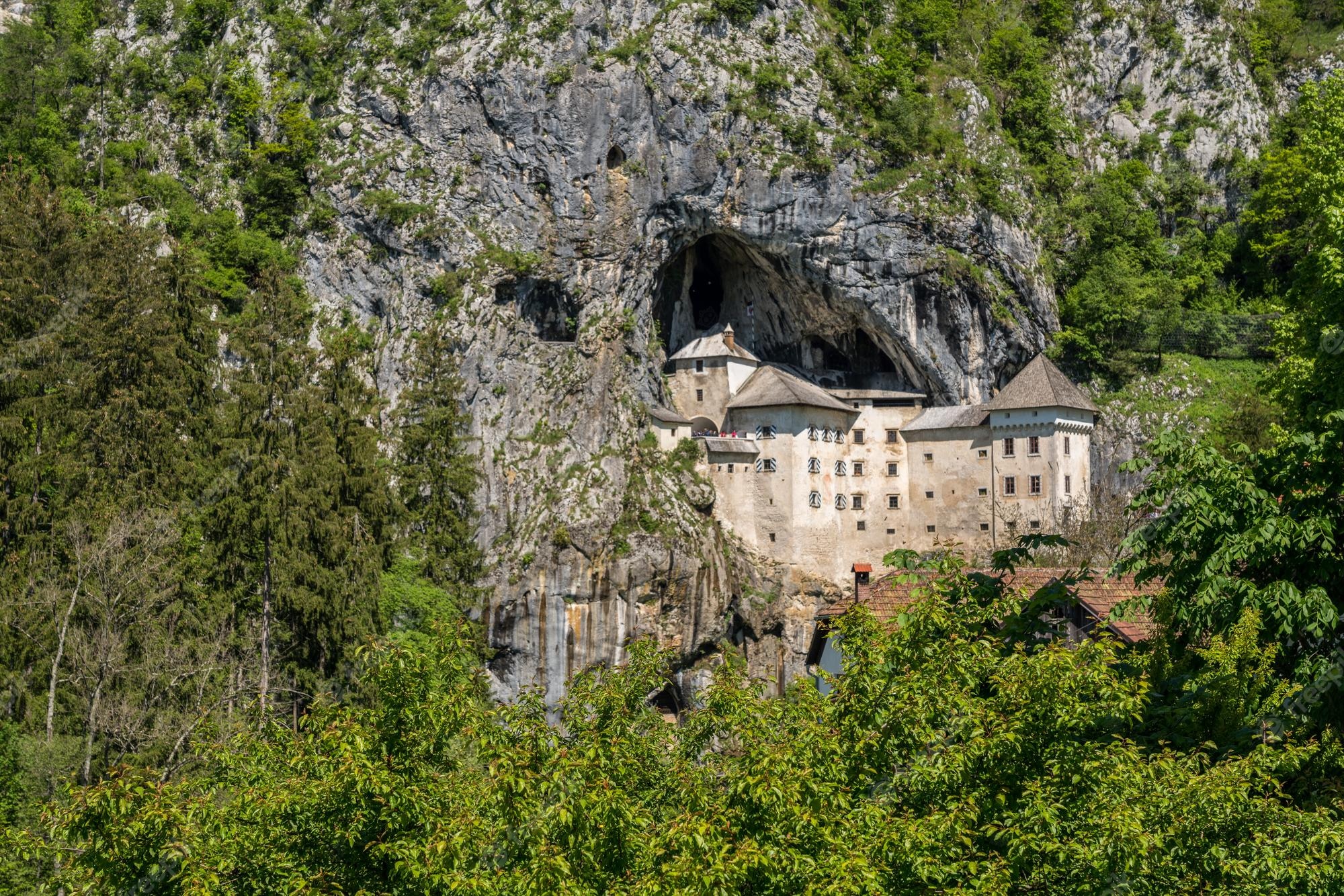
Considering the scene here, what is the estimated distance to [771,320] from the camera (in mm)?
69688

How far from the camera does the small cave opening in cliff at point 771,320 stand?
68.2 meters

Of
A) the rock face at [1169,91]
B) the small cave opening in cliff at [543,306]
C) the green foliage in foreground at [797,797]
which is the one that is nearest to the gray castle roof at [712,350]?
the small cave opening in cliff at [543,306]

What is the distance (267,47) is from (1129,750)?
65500 millimetres

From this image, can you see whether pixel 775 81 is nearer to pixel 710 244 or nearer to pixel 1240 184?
pixel 710 244

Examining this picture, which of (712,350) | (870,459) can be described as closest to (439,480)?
(712,350)

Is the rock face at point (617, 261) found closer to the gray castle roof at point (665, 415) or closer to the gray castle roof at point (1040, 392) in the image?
the gray castle roof at point (665, 415)

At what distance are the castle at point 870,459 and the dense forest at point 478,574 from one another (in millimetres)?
7197

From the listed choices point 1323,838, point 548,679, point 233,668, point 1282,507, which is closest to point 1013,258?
point 548,679

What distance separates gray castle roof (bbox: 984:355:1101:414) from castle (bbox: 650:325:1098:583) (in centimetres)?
6

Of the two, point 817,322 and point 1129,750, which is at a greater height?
point 817,322

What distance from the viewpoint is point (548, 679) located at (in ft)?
196

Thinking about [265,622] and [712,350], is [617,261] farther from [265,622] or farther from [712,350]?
[265,622]

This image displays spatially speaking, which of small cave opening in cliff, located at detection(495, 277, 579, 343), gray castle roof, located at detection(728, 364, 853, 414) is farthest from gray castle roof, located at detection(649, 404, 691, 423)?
small cave opening in cliff, located at detection(495, 277, 579, 343)

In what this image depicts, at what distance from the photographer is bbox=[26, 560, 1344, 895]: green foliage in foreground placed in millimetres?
13695
